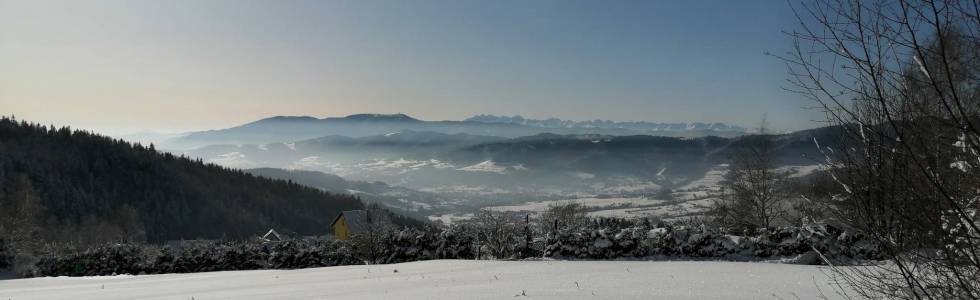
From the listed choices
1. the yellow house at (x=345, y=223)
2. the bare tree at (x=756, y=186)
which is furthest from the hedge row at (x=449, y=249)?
the yellow house at (x=345, y=223)

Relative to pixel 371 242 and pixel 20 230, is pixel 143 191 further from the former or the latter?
pixel 371 242

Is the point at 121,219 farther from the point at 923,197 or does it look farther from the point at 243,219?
the point at 923,197

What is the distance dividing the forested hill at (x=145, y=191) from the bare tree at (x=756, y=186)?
Result: 74.0 meters

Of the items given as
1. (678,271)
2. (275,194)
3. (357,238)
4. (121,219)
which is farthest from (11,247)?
(275,194)

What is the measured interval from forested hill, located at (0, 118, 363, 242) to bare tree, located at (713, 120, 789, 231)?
7403cm

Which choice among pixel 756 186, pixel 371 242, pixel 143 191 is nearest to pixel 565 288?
pixel 371 242

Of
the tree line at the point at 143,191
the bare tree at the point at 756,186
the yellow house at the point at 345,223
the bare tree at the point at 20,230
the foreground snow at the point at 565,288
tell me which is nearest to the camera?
the foreground snow at the point at 565,288

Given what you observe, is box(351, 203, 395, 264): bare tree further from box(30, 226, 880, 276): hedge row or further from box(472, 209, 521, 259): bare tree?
box(472, 209, 521, 259): bare tree

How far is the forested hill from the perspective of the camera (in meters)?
87.5

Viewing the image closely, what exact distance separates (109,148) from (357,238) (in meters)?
A: 112

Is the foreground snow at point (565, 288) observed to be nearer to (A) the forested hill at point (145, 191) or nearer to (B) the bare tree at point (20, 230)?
(B) the bare tree at point (20, 230)

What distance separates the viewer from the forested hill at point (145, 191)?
3445 inches

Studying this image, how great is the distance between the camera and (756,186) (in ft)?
90.7

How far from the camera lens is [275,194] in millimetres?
121312
